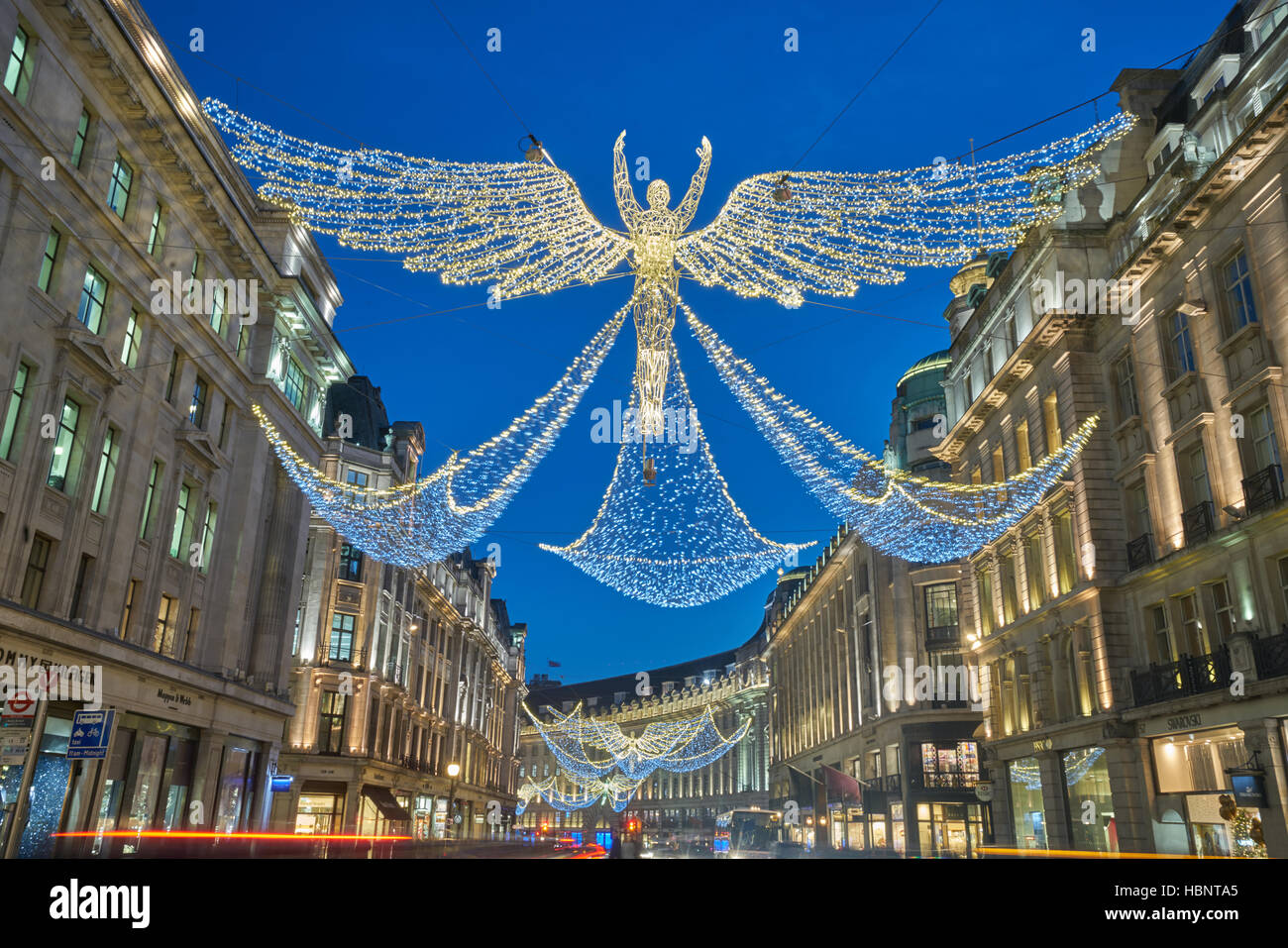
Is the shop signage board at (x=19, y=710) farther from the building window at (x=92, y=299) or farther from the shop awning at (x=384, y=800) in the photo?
the shop awning at (x=384, y=800)

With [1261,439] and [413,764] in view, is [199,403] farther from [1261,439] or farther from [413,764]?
[413,764]

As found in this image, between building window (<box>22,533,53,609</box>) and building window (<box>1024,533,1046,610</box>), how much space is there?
28.5 metres

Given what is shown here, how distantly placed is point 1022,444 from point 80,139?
98.0 feet

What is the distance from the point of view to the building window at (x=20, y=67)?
18.5 metres

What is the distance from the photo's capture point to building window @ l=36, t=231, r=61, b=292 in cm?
2008

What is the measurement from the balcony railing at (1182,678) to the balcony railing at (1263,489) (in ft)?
11.0

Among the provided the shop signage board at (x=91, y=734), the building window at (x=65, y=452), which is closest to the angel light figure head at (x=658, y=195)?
the shop signage board at (x=91, y=734)

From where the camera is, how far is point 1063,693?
96.1 ft

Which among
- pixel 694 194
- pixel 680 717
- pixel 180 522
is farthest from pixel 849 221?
pixel 680 717

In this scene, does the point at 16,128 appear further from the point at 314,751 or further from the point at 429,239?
the point at 314,751

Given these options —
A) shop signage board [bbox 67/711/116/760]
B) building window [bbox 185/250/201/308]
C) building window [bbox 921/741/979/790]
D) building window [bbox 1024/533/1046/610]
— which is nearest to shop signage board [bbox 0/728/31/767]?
shop signage board [bbox 67/711/116/760]

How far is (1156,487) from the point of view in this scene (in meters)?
25.2

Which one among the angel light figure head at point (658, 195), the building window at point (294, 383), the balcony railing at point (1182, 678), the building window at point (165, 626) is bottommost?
the balcony railing at point (1182, 678)
